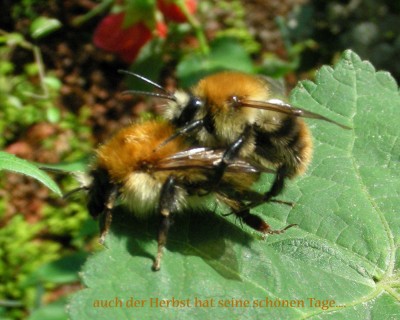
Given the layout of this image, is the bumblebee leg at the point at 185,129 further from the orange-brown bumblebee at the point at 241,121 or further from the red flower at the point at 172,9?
the red flower at the point at 172,9

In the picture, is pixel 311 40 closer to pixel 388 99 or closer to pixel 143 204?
pixel 388 99

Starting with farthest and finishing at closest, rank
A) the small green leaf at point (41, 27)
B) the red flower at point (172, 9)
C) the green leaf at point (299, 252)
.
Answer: the red flower at point (172, 9)
the small green leaf at point (41, 27)
the green leaf at point (299, 252)

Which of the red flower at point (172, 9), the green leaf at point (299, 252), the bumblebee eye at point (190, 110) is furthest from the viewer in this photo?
the red flower at point (172, 9)

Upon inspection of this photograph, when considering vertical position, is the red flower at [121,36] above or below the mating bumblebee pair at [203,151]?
below

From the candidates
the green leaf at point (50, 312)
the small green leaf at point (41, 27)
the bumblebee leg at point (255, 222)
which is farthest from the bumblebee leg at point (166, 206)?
the small green leaf at point (41, 27)

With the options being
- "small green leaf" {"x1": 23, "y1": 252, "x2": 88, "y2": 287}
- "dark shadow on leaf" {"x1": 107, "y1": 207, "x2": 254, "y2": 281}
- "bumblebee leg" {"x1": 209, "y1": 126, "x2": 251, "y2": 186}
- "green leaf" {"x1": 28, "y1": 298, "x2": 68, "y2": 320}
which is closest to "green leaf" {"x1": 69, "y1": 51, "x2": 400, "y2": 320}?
"dark shadow on leaf" {"x1": 107, "y1": 207, "x2": 254, "y2": 281}

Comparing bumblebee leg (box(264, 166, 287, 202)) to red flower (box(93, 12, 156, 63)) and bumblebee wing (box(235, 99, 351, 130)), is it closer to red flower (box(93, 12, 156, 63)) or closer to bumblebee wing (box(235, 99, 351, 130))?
bumblebee wing (box(235, 99, 351, 130))

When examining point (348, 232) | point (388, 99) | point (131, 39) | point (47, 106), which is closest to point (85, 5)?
point (47, 106)
